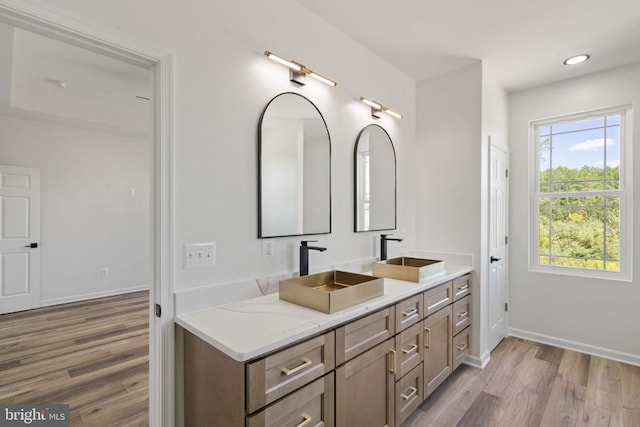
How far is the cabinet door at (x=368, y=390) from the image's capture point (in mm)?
1413

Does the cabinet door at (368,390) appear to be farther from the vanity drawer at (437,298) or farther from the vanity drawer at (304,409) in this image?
the vanity drawer at (437,298)

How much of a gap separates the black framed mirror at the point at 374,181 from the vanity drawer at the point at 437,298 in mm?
667

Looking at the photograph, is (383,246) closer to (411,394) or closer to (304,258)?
(304,258)

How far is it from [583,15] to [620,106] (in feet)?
4.16

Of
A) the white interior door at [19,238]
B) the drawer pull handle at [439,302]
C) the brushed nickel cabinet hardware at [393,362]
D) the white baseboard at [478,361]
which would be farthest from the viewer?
the white interior door at [19,238]

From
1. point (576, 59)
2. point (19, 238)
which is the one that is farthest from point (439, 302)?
point (19, 238)

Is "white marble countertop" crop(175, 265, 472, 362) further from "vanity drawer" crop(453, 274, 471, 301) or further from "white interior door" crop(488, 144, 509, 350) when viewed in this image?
"white interior door" crop(488, 144, 509, 350)

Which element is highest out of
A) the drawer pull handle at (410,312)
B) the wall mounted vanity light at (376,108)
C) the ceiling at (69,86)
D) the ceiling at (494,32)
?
the ceiling at (69,86)

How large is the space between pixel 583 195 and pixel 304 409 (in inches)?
131

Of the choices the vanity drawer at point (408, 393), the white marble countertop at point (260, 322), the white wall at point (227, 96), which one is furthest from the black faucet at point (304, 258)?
the vanity drawer at point (408, 393)

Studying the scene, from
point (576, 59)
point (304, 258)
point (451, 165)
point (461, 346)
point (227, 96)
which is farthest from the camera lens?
point (451, 165)

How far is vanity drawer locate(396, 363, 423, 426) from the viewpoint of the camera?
179cm

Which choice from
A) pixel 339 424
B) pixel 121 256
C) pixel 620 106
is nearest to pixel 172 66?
pixel 339 424

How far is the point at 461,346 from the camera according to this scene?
2.53m
